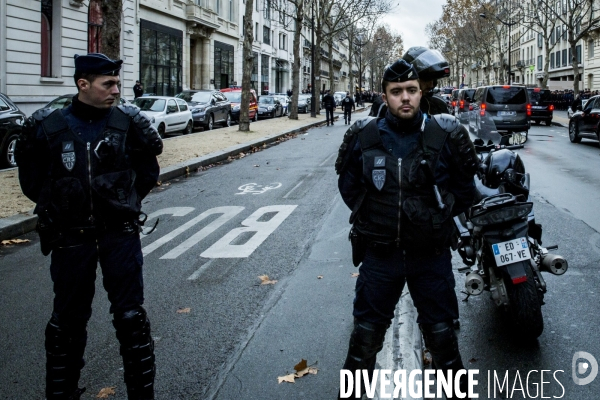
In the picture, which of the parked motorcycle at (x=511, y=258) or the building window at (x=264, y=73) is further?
the building window at (x=264, y=73)

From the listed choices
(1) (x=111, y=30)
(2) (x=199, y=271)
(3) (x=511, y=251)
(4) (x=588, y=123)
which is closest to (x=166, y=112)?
(1) (x=111, y=30)

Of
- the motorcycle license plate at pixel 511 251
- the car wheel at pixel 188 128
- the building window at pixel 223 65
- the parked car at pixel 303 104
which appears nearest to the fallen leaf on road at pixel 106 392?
the motorcycle license plate at pixel 511 251

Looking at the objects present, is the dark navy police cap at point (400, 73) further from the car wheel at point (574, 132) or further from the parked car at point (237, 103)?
the parked car at point (237, 103)

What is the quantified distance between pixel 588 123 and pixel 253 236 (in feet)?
53.2

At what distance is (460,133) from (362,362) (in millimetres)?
1175

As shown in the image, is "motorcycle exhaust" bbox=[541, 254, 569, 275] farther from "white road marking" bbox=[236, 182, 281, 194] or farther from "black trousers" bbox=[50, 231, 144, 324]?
"white road marking" bbox=[236, 182, 281, 194]

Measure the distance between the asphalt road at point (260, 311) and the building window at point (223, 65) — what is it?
132ft

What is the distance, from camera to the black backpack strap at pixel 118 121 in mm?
3523

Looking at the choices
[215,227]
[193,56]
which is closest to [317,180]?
[215,227]

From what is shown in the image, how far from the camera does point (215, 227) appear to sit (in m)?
8.88

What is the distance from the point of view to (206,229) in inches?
345

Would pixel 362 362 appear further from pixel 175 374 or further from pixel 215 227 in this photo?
pixel 215 227

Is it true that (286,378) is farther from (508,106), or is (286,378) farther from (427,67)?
(508,106)

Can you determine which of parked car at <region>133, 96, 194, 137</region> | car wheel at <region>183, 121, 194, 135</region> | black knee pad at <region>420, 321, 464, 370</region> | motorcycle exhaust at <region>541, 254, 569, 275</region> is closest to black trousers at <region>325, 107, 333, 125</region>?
car wheel at <region>183, 121, 194, 135</region>
